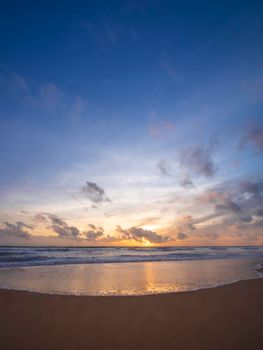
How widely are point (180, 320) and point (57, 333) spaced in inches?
108

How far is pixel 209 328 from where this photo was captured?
16.8ft

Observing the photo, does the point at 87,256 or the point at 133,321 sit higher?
the point at 87,256

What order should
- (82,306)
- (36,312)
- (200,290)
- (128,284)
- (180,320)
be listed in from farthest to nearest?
1. (128,284)
2. (200,290)
3. (82,306)
4. (36,312)
5. (180,320)

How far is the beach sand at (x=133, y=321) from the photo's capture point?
454 cm

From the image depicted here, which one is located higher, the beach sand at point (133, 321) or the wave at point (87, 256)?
the wave at point (87, 256)

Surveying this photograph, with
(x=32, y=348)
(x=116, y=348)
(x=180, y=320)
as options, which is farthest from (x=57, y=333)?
(x=180, y=320)

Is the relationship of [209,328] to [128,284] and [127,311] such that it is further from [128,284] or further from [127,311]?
[128,284]

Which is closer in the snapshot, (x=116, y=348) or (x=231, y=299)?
(x=116, y=348)

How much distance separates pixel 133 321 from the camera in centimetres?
→ 564

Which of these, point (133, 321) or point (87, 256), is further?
point (87, 256)

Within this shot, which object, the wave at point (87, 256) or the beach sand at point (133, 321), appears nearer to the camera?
the beach sand at point (133, 321)

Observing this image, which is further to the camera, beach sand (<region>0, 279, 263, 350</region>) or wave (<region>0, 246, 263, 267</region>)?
wave (<region>0, 246, 263, 267</region>)

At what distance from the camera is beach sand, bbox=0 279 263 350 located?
4.54m

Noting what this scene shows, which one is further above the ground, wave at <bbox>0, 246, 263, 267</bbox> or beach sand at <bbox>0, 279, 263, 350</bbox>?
wave at <bbox>0, 246, 263, 267</bbox>
